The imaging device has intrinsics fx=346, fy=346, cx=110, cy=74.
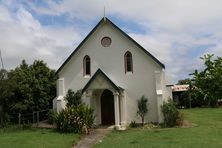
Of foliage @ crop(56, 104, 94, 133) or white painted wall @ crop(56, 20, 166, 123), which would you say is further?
white painted wall @ crop(56, 20, 166, 123)

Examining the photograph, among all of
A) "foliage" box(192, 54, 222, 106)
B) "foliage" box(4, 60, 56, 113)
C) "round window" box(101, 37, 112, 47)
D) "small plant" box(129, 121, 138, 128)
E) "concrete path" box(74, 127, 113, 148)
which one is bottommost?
"concrete path" box(74, 127, 113, 148)

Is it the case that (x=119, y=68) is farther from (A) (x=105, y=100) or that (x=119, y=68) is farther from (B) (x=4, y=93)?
(B) (x=4, y=93)

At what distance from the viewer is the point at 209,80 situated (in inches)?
193

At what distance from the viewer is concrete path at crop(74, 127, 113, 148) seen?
764 inches

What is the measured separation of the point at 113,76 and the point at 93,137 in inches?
297

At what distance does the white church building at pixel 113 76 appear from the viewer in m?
27.3

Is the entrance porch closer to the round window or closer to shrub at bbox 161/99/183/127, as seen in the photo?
the round window

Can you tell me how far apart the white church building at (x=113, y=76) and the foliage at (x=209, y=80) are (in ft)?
70.3

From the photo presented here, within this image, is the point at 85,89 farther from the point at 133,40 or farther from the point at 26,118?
the point at 26,118

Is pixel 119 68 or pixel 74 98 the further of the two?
pixel 119 68

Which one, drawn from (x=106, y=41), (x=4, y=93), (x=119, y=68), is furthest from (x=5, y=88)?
(x=119, y=68)

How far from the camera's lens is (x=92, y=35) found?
29.2 metres

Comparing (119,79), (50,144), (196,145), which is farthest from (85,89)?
(196,145)

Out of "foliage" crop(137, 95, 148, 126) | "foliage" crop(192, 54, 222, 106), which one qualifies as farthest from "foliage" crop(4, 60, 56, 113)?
"foliage" crop(192, 54, 222, 106)
